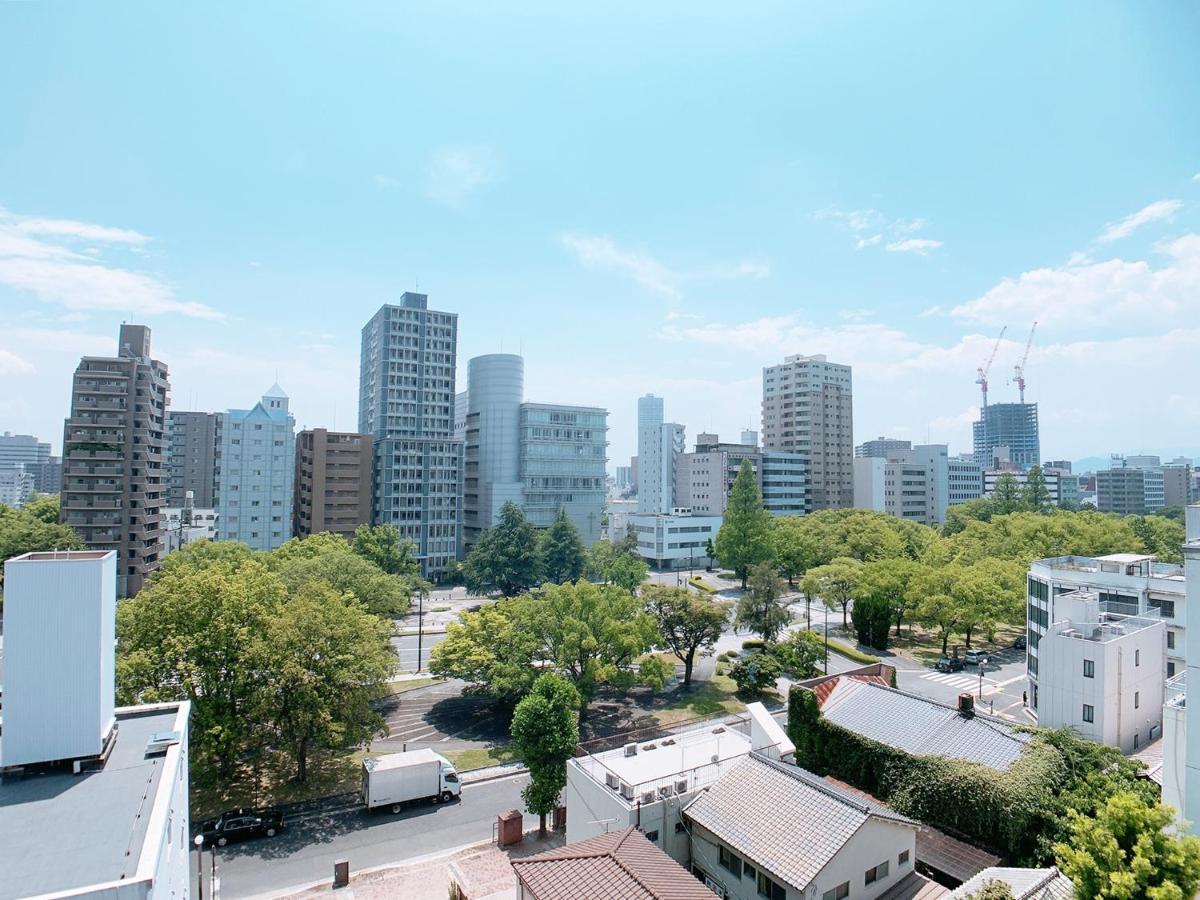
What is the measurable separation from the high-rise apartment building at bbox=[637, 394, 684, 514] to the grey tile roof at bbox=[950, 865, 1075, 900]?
125338 mm

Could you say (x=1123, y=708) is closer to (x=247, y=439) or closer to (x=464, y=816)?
(x=464, y=816)

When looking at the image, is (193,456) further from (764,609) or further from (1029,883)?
(1029,883)

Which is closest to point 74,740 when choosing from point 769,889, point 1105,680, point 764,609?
point 769,889

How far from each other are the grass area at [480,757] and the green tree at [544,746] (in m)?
6.58

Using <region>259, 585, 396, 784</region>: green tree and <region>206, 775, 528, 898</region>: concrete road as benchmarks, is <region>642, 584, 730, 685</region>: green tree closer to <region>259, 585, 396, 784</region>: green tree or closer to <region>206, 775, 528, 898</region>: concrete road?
<region>206, 775, 528, 898</region>: concrete road

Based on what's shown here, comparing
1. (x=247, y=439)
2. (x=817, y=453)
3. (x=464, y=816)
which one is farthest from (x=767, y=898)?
(x=817, y=453)

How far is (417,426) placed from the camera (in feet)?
287

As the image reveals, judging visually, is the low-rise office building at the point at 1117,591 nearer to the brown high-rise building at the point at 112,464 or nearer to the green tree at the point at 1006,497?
the green tree at the point at 1006,497

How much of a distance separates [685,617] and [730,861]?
20600mm

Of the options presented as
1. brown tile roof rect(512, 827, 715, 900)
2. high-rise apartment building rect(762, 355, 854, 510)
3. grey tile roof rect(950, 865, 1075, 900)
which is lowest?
grey tile roof rect(950, 865, 1075, 900)

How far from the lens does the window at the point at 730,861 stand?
1766 cm

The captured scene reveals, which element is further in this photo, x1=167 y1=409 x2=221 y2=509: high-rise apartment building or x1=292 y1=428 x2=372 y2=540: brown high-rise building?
x1=167 y1=409 x2=221 y2=509: high-rise apartment building

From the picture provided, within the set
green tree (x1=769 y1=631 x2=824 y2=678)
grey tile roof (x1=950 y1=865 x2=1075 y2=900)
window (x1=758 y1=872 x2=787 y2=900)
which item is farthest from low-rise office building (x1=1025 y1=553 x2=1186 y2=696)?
window (x1=758 y1=872 x2=787 y2=900)

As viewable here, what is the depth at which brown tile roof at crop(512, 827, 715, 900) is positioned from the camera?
1450 centimetres
